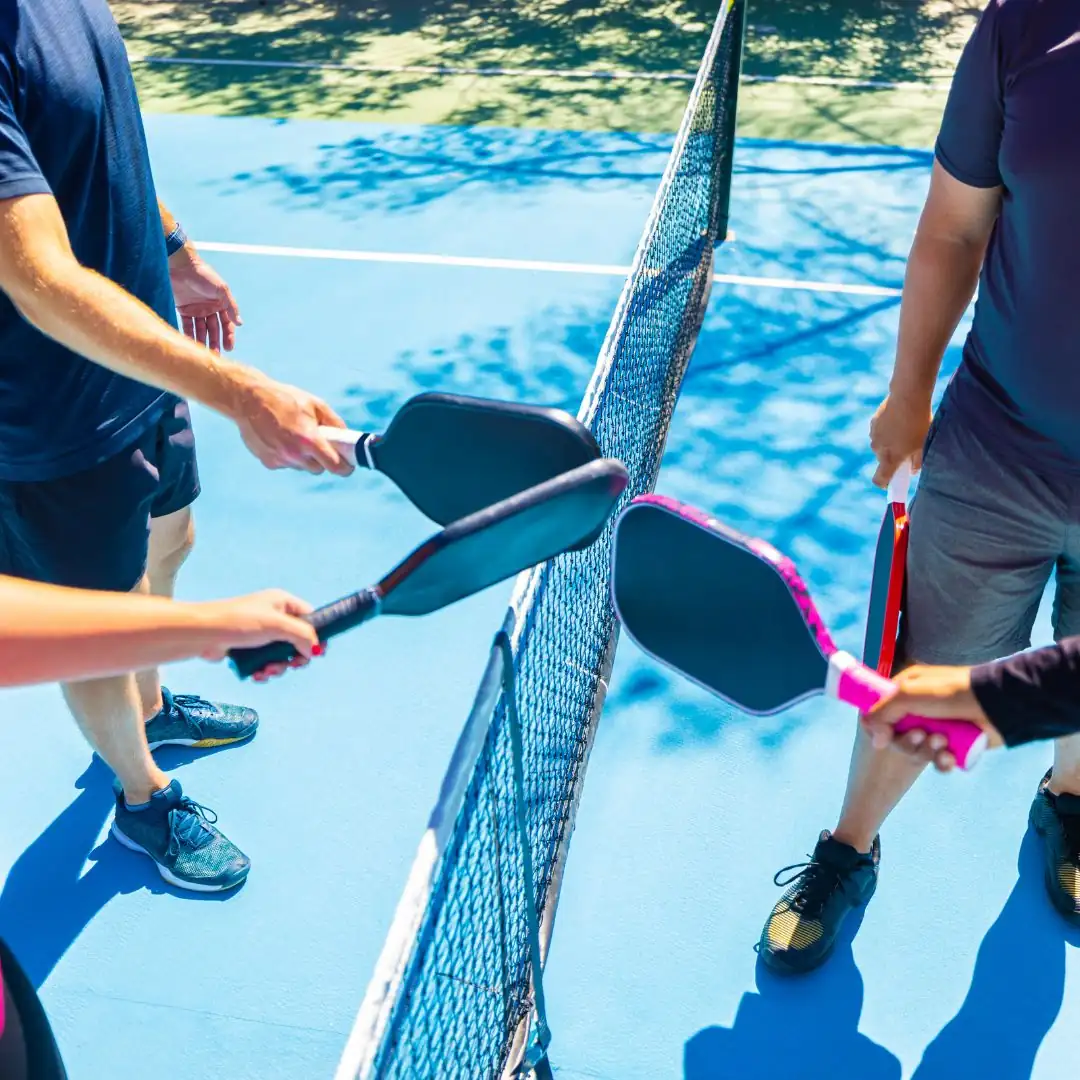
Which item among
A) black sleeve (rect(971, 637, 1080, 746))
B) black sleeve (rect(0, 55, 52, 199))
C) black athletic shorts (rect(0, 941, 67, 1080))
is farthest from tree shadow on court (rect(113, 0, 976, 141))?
black athletic shorts (rect(0, 941, 67, 1080))

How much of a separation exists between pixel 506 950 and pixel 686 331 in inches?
134

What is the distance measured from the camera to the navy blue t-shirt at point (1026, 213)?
2.01m

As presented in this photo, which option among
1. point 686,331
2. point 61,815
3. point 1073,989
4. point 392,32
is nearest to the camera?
point 1073,989

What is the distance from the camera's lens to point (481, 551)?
183cm

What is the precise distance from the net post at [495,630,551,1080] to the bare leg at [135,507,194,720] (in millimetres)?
1247

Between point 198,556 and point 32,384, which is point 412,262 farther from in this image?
point 32,384

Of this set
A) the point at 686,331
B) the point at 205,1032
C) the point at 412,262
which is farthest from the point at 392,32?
the point at 205,1032

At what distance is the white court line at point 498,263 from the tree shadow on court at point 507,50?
2.25 meters

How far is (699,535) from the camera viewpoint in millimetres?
1974

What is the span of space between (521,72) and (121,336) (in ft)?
25.0

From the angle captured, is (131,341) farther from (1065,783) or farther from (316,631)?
(1065,783)

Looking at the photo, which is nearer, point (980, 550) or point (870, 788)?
point (980, 550)

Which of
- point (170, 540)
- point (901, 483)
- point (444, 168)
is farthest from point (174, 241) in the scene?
point (444, 168)

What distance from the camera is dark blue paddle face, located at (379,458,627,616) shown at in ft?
5.77
